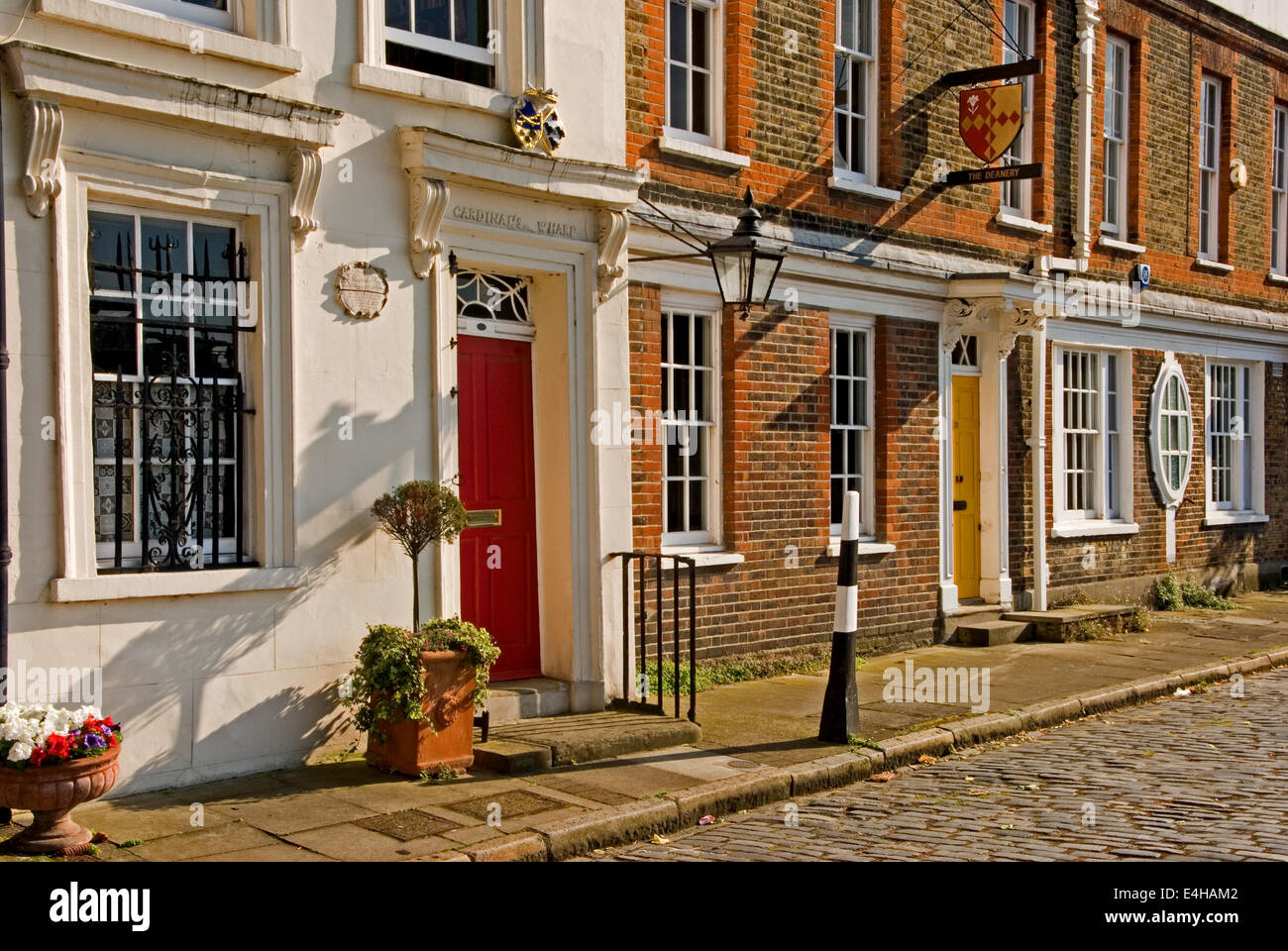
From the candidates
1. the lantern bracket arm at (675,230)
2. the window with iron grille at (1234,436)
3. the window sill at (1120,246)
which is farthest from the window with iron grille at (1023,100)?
the lantern bracket arm at (675,230)

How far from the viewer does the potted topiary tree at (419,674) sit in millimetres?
7238

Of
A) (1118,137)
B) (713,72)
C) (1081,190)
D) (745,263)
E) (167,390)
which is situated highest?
(1118,137)

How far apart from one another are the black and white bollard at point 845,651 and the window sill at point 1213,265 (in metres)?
11.0

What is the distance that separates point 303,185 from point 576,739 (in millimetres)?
3631

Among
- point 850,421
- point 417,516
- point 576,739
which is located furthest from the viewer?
point 850,421

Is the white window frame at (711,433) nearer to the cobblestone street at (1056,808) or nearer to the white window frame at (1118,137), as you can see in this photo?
the cobblestone street at (1056,808)

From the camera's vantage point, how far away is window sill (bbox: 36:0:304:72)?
21.4 ft

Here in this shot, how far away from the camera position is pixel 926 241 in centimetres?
1307

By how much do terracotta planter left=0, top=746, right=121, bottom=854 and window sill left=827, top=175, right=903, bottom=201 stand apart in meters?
8.37

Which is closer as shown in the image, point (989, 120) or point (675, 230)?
point (675, 230)

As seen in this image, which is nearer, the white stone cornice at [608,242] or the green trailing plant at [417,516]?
the green trailing plant at [417,516]

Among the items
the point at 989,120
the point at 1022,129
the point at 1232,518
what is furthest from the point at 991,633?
the point at 1232,518

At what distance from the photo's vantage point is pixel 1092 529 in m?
15.3

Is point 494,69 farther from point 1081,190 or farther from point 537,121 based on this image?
point 1081,190
